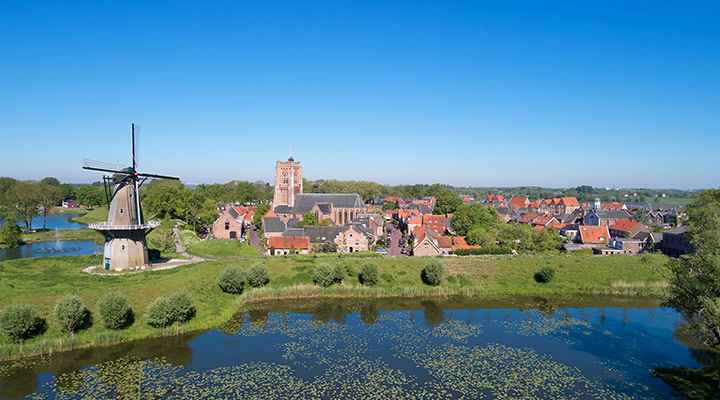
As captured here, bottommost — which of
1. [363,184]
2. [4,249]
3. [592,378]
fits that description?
[592,378]

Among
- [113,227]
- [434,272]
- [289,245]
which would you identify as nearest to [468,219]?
[434,272]

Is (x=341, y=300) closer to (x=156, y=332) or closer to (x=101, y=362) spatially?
(x=156, y=332)

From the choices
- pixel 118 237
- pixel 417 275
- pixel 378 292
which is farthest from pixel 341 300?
pixel 118 237

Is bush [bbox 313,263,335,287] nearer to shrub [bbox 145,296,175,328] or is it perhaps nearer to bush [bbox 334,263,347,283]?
bush [bbox 334,263,347,283]

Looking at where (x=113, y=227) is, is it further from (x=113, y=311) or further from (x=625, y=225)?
(x=625, y=225)

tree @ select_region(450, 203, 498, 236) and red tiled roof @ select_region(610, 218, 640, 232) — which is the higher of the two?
tree @ select_region(450, 203, 498, 236)

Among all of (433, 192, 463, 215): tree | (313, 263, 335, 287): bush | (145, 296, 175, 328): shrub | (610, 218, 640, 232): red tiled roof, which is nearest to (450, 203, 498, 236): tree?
(433, 192, 463, 215): tree
